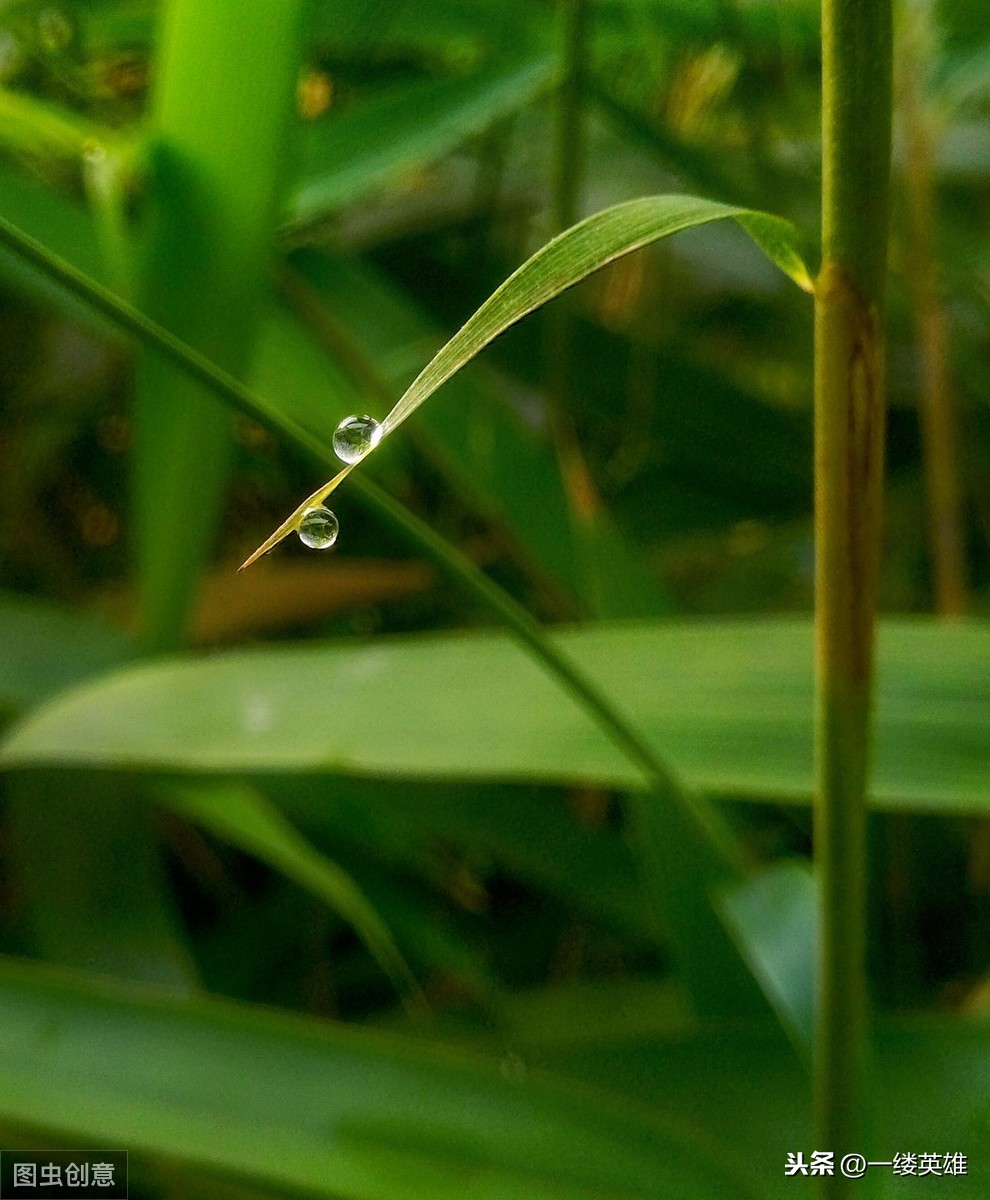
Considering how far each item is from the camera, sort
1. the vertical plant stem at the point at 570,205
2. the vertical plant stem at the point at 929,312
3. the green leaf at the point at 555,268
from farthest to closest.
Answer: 1. the vertical plant stem at the point at 929,312
2. the vertical plant stem at the point at 570,205
3. the green leaf at the point at 555,268

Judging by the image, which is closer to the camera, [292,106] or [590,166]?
[292,106]

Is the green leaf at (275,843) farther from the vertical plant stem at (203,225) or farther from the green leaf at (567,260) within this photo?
the green leaf at (567,260)

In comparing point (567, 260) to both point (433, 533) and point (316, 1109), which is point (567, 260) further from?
point (316, 1109)

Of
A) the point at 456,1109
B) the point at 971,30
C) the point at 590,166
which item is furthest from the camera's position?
the point at 590,166

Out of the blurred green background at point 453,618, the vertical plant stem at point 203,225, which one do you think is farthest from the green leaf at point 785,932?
the vertical plant stem at point 203,225

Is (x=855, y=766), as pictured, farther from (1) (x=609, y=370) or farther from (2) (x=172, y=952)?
(1) (x=609, y=370)

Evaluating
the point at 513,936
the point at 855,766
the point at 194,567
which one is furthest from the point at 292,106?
the point at 513,936
